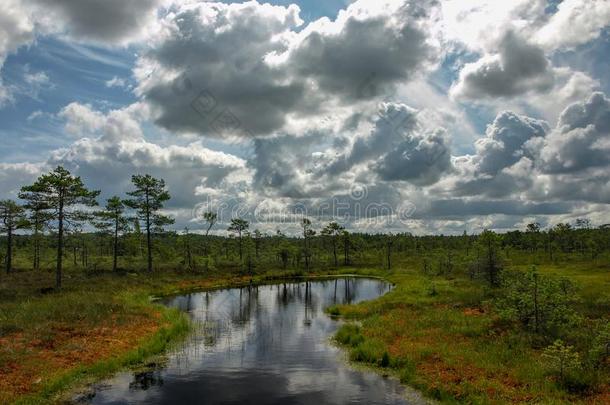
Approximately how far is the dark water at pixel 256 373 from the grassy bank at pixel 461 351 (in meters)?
1.84

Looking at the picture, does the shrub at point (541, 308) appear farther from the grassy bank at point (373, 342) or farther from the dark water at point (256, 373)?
the dark water at point (256, 373)

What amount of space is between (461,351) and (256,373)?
12.1 meters

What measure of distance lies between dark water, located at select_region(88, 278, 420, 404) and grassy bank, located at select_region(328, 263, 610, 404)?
1836 millimetres

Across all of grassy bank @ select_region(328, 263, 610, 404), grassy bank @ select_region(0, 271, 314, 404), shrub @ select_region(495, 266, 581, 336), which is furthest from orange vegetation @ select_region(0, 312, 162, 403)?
shrub @ select_region(495, 266, 581, 336)

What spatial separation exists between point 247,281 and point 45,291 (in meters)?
44.8

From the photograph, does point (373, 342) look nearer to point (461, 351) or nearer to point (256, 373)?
point (461, 351)

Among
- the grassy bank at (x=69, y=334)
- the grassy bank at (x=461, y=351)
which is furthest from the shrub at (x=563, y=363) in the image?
the grassy bank at (x=69, y=334)

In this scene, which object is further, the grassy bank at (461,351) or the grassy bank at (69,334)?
the grassy bank at (69,334)

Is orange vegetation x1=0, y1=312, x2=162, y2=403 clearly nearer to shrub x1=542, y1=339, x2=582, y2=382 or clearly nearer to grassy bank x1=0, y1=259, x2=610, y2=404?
grassy bank x1=0, y1=259, x2=610, y2=404

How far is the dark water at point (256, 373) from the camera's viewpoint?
2206 cm

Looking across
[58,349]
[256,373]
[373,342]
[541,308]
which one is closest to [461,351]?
[373,342]

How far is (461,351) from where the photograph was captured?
86.9 ft

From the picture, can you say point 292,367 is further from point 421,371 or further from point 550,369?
point 550,369

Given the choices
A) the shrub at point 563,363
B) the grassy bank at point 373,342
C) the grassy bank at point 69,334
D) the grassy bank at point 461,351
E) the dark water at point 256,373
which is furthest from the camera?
the grassy bank at point 69,334
